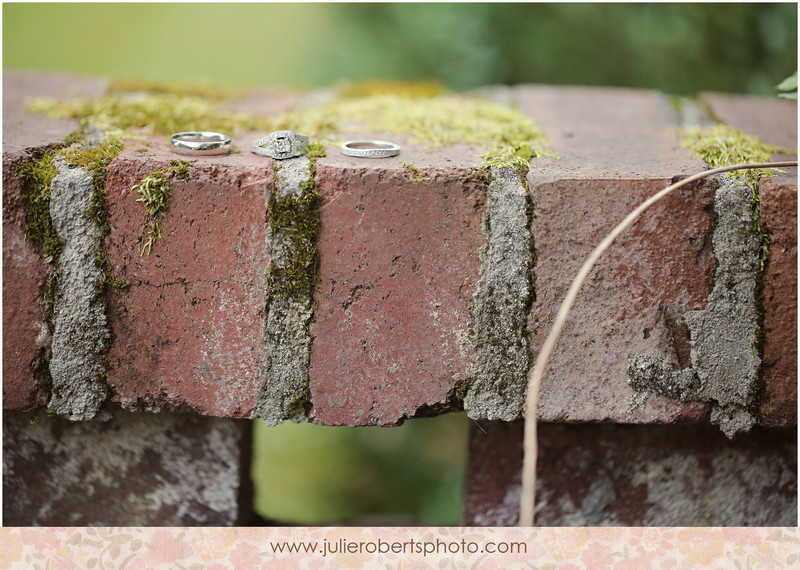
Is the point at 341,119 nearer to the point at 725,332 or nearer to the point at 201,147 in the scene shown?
the point at 201,147

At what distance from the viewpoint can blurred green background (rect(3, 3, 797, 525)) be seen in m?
2.32

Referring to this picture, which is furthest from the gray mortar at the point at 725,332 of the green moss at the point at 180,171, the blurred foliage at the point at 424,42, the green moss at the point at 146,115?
the blurred foliage at the point at 424,42

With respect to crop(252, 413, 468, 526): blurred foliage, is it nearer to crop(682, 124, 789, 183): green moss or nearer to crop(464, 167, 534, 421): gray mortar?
crop(682, 124, 789, 183): green moss

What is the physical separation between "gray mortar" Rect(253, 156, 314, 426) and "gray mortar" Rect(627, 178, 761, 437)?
17.9 inches

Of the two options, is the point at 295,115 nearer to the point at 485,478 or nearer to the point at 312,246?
the point at 312,246

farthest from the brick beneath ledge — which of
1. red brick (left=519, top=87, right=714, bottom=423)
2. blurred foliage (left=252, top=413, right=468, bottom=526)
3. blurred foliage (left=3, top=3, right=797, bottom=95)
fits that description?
blurred foliage (left=252, top=413, right=468, bottom=526)

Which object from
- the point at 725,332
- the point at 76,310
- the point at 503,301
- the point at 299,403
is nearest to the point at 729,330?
the point at 725,332

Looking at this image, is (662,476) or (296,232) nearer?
(296,232)

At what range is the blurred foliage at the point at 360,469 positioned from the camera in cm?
321

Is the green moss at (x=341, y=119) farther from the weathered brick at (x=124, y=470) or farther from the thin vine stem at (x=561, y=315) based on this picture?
the weathered brick at (x=124, y=470)

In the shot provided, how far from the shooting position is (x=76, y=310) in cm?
93

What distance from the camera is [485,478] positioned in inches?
47.3

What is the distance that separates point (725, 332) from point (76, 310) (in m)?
0.90

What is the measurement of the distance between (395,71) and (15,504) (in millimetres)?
2210
